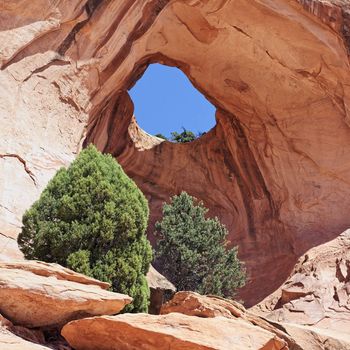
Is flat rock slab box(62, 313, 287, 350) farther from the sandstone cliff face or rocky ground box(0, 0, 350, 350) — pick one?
the sandstone cliff face

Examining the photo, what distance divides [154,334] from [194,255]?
610 cm

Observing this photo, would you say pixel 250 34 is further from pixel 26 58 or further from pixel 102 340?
pixel 102 340

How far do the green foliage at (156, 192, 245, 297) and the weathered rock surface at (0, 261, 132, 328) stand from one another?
5.58m

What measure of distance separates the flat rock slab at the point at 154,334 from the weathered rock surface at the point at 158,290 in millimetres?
3840

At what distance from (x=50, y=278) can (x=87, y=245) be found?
174 cm

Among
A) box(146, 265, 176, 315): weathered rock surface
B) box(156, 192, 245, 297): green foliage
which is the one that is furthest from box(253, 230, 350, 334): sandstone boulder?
box(146, 265, 176, 315): weathered rock surface

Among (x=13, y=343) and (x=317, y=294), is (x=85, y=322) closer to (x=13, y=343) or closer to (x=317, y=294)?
(x=13, y=343)

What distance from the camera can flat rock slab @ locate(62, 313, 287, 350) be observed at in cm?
417

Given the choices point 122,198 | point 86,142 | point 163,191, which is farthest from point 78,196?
point 163,191

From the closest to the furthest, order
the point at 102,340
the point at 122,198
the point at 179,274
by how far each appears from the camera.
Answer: the point at 102,340 < the point at 122,198 < the point at 179,274

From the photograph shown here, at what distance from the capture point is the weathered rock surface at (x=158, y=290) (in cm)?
834

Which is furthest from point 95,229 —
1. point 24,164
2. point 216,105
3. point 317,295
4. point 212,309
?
point 216,105

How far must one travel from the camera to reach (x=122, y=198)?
680cm

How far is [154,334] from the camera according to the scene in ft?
13.8
